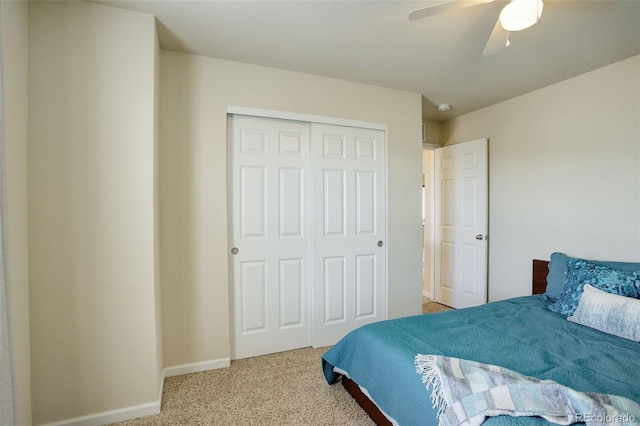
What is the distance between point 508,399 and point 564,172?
2573 mm

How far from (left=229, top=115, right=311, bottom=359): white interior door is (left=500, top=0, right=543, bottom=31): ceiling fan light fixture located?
1661 millimetres

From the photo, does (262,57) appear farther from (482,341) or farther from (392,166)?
(482,341)

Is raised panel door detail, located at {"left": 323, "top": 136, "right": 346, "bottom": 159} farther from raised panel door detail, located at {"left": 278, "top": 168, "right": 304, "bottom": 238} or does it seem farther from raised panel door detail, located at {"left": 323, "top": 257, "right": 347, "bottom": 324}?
raised panel door detail, located at {"left": 323, "top": 257, "right": 347, "bottom": 324}

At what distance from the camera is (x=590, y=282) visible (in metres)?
2.04

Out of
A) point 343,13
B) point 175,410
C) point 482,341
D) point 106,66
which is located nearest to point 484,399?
point 482,341

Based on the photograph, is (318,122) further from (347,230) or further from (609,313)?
(609,313)

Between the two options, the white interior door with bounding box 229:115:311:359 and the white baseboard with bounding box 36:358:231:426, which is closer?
the white baseboard with bounding box 36:358:231:426

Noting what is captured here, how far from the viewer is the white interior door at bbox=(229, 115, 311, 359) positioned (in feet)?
8.33

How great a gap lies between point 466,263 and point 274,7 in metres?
3.31

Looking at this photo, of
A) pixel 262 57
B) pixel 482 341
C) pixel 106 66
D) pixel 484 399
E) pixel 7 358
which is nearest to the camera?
pixel 484 399

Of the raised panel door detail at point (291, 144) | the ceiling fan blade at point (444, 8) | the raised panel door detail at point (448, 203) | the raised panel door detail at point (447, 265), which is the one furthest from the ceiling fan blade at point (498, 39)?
the raised panel door detail at point (447, 265)

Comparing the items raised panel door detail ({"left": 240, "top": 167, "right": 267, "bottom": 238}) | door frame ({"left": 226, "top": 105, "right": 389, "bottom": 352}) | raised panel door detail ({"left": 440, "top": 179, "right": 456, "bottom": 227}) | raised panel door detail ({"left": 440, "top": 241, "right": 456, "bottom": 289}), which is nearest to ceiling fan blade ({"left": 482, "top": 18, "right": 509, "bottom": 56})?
door frame ({"left": 226, "top": 105, "right": 389, "bottom": 352})

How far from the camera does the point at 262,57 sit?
7.87ft

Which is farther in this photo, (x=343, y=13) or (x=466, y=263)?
(x=466, y=263)
